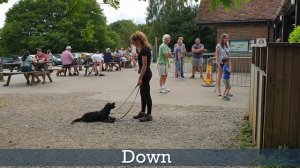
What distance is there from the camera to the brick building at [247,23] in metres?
23.6

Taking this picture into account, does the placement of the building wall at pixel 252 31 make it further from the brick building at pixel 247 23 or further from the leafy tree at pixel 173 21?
the leafy tree at pixel 173 21

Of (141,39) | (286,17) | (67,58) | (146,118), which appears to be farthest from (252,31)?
(146,118)

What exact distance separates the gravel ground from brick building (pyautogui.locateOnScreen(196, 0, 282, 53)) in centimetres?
1446

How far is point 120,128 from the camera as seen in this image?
7582 mm

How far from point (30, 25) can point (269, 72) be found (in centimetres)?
6323

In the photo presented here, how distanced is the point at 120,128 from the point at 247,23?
59.5ft

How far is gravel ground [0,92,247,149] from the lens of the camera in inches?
251

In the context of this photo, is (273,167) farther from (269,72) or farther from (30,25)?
(30,25)

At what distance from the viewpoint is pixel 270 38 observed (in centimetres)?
2409

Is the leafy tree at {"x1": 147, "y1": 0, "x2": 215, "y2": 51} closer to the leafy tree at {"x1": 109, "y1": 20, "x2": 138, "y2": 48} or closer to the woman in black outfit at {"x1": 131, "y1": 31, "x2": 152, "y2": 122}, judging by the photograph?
the leafy tree at {"x1": 109, "y1": 20, "x2": 138, "y2": 48}

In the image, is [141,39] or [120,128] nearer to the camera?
[120,128]

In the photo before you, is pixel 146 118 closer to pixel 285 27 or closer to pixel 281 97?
pixel 281 97

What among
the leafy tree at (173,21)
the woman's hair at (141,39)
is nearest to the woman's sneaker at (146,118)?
the woman's hair at (141,39)

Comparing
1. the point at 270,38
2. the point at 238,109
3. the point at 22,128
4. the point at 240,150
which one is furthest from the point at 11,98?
the point at 270,38
